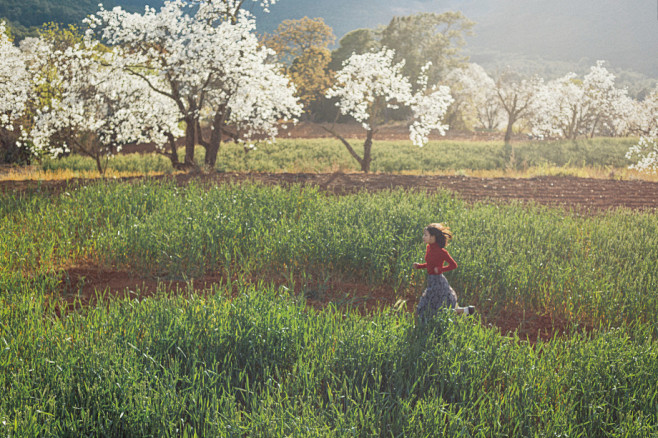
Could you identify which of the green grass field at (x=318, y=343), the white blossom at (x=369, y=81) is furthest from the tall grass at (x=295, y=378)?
the white blossom at (x=369, y=81)

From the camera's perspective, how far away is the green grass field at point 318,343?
9.00 feet

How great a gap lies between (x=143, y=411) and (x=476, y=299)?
3898 millimetres

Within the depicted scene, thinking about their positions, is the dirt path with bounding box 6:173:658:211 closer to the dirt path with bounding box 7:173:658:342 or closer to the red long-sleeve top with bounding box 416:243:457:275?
the dirt path with bounding box 7:173:658:342

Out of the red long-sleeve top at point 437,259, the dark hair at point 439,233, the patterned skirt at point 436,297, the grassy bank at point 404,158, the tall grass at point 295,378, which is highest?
the grassy bank at point 404,158

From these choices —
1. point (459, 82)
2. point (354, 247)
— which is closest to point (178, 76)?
point (354, 247)

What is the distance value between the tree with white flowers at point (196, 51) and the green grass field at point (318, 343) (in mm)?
7151

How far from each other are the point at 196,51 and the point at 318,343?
1096 cm

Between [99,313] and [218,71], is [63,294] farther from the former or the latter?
[218,71]

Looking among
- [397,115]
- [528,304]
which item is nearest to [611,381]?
[528,304]

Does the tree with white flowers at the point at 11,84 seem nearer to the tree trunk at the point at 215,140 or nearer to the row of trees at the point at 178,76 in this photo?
the row of trees at the point at 178,76

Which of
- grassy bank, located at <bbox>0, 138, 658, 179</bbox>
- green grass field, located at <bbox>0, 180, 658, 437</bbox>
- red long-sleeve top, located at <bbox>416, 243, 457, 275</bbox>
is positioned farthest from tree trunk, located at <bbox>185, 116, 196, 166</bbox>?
red long-sleeve top, located at <bbox>416, 243, 457, 275</bbox>

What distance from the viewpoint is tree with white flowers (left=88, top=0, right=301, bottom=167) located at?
40.8 ft

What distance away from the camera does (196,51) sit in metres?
12.4

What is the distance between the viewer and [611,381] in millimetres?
3242
